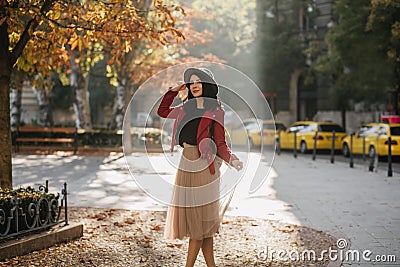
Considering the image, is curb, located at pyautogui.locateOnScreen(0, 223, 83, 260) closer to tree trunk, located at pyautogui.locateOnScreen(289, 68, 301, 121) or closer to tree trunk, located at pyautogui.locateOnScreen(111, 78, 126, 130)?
tree trunk, located at pyautogui.locateOnScreen(111, 78, 126, 130)

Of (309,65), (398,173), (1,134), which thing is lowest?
(398,173)

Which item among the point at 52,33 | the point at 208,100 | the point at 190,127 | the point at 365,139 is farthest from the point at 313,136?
the point at 190,127

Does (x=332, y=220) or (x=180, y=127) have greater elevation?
(x=180, y=127)

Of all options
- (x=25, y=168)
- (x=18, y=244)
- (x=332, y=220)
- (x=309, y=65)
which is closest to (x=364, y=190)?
(x=332, y=220)

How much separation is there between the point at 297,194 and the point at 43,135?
55.2ft

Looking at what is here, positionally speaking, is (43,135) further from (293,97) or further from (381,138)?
(293,97)

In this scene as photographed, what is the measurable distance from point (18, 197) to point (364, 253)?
3974 millimetres

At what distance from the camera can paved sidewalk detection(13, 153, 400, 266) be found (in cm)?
830

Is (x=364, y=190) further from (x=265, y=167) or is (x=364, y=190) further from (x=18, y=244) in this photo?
(x=18, y=244)

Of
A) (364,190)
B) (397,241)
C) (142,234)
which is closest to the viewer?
(397,241)

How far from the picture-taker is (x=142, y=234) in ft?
26.8

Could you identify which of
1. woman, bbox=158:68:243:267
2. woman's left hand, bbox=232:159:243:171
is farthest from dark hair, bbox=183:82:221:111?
woman's left hand, bbox=232:159:243:171

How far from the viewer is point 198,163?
19.1 feet

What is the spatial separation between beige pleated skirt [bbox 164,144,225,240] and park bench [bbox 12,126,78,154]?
20.1 metres
